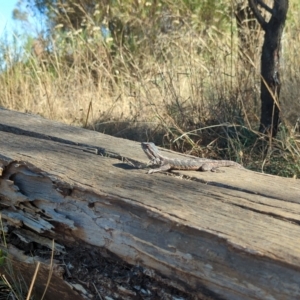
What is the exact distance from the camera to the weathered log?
58.9 inches

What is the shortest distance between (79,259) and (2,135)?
1191 mm

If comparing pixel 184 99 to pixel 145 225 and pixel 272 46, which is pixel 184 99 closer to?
pixel 272 46

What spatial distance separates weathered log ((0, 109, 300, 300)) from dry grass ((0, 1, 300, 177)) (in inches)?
50.7

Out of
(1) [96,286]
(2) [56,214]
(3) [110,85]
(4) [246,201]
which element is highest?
(3) [110,85]

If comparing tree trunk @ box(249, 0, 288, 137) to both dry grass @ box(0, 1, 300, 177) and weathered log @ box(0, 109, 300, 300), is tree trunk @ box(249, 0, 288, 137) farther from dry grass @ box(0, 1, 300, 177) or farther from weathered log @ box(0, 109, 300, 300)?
weathered log @ box(0, 109, 300, 300)

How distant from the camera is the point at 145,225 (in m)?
1.74

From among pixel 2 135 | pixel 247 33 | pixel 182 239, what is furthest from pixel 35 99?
pixel 182 239

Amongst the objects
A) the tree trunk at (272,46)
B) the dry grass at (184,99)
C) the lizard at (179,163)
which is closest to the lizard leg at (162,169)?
the lizard at (179,163)

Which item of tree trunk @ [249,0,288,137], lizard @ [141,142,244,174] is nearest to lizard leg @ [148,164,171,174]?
lizard @ [141,142,244,174]

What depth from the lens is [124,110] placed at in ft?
18.8

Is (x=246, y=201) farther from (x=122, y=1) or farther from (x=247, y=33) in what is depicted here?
(x=122, y=1)

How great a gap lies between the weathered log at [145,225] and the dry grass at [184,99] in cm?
129

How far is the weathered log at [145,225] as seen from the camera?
1495mm

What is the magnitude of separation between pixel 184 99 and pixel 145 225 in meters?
3.55
